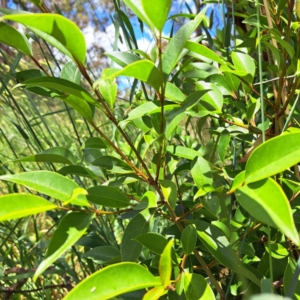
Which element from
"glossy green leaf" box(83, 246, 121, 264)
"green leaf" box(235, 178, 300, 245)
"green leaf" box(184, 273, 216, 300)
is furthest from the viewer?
"glossy green leaf" box(83, 246, 121, 264)

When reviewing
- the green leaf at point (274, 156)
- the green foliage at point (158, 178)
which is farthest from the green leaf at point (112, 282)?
the green leaf at point (274, 156)

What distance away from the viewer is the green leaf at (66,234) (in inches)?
10.2

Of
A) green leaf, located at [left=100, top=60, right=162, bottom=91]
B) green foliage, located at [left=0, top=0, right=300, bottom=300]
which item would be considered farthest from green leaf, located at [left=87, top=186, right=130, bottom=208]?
green leaf, located at [left=100, top=60, right=162, bottom=91]

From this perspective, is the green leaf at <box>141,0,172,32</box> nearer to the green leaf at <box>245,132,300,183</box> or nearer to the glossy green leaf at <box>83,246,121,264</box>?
the green leaf at <box>245,132,300,183</box>

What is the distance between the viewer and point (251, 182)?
285 millimetres

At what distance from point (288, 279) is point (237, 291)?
0.13 meters

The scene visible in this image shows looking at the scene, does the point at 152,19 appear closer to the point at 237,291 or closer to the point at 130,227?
the point at 130,227

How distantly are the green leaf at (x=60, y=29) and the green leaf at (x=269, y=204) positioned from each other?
0.15 m

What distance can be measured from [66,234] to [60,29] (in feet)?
0.46

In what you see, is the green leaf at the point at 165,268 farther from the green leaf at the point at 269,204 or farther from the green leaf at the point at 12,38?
the green leaf at the point at 12,38

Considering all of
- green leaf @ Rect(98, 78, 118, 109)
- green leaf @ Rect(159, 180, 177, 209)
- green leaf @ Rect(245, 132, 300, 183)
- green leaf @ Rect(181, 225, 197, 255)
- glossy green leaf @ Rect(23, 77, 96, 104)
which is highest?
glossy green leaf @ Rect(23, 77, 96, 104)

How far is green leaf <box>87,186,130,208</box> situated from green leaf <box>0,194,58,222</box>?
0.08m

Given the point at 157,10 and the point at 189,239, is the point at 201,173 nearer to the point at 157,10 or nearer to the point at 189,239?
the point at 189,239

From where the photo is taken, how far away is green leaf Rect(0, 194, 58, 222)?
257 millimetres
